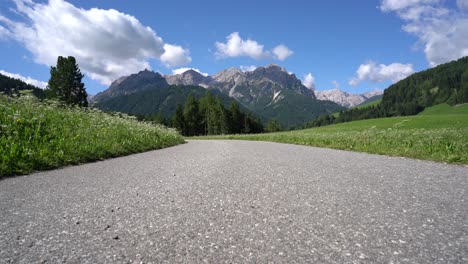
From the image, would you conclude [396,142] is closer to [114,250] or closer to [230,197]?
[230,197]

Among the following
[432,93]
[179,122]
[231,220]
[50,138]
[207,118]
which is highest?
[432,93]

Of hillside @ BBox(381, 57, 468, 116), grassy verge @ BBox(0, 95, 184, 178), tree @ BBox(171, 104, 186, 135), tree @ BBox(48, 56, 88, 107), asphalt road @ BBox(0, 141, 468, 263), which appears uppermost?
hillside @ BBox(381, 57, 468, 116)

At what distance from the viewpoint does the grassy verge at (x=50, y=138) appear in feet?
22.4

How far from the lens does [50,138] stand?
8.94 meters

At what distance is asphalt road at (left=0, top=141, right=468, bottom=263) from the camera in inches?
99.0

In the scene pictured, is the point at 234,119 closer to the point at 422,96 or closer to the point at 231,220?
the point at 231,220

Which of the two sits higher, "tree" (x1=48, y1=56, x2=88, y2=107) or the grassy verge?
"tree" (x1=48, y1=56, x2=88, y2=107)

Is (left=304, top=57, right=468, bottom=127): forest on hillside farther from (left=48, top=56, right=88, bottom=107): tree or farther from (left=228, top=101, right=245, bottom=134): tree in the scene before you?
(left=48, top=56, right=88, bottom=107): tree

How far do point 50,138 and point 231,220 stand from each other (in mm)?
8242

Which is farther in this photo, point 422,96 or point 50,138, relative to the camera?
point 422,96

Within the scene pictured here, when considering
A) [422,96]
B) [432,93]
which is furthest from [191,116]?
[432,93]

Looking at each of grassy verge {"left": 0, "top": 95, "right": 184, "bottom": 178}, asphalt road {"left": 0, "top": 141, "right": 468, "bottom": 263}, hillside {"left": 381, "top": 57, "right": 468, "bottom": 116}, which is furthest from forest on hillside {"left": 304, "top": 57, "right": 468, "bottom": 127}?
asphalt road {"left": 0, "top": 141, "right": 468, "bottom": 263}

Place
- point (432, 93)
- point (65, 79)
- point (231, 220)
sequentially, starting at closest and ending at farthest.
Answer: point (231, 220) → point (65, 79) → point (432, 93)

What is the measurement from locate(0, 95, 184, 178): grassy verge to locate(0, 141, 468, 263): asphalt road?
1.27 m
